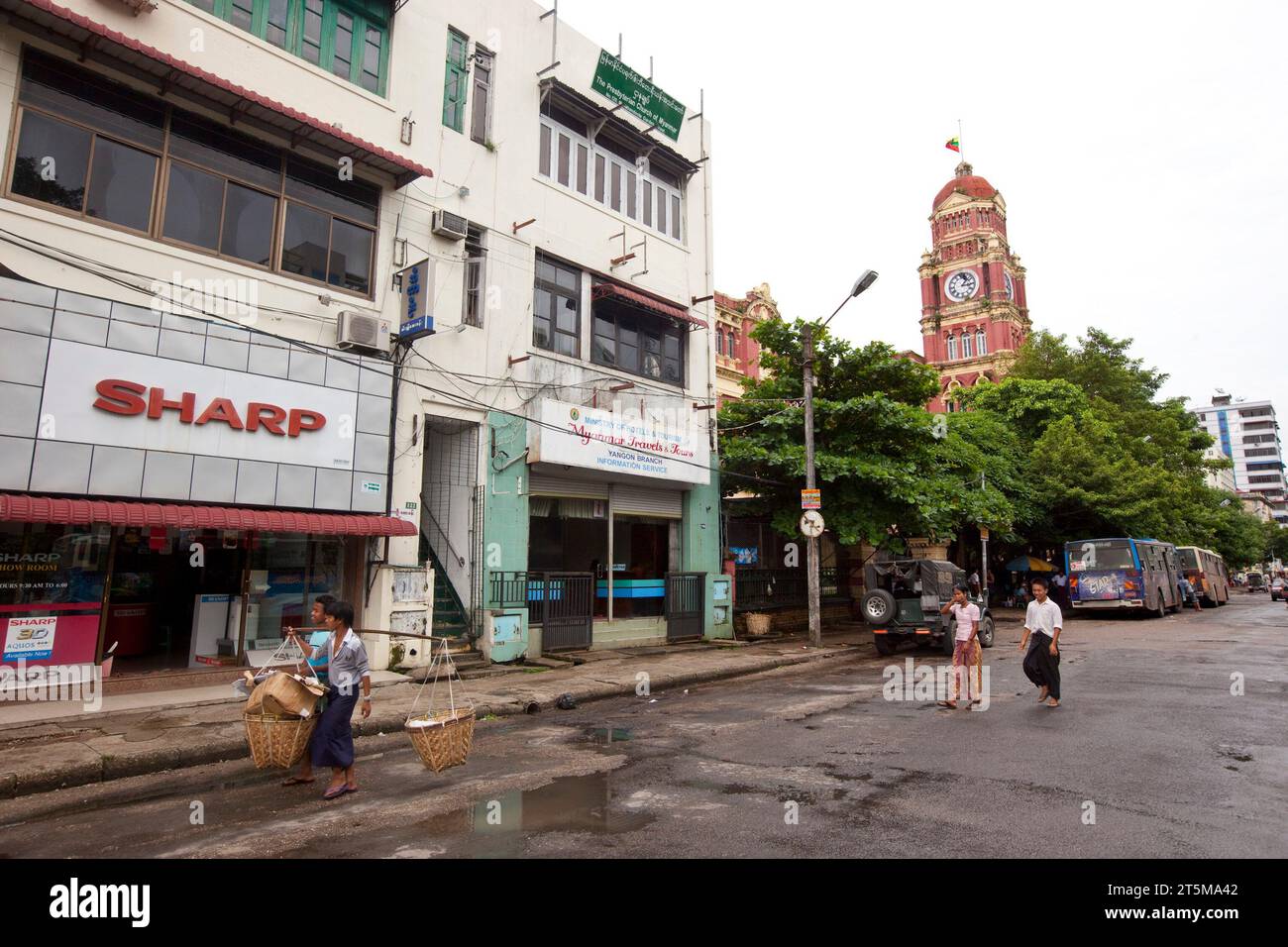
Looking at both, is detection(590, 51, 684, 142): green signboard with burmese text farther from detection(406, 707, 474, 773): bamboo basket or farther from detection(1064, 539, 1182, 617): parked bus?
detection(1064, 539, 1182, 617): parked bus

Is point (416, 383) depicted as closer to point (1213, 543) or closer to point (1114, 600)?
point (1114, 600)

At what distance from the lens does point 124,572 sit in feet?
35.8

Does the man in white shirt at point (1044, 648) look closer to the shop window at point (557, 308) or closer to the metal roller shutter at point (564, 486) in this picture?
the metal roller shutter at point (564, 486)

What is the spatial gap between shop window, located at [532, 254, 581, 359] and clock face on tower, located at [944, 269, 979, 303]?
62.0 m

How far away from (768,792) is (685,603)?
41.9 ft

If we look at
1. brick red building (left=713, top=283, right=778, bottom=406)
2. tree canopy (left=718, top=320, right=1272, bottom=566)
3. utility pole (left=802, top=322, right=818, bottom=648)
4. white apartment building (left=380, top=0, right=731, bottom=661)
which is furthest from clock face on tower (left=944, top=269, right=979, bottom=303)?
utility pole (left=802, top=322, right=818, bottom=648)

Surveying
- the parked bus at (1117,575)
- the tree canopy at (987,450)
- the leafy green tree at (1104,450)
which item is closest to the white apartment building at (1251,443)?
the tree canopy at (987,450)

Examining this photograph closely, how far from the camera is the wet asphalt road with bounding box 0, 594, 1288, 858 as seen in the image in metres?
5.05

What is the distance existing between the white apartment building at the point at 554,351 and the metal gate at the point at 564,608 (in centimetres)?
5

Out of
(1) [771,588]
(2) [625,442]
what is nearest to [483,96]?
(2) [625,442]

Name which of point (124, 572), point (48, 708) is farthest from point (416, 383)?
point (48, 708)

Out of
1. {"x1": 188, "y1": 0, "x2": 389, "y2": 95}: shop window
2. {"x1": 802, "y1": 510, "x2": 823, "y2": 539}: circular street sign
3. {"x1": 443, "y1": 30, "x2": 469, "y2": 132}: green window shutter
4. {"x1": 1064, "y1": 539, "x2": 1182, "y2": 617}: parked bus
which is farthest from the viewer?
{"x1": 1064, "y1": 539, "x2": 1182, "y2": 617}: parked bus

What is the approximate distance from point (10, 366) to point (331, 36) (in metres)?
8.24

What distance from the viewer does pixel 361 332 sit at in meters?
12.8
